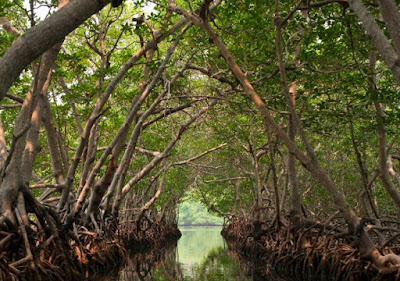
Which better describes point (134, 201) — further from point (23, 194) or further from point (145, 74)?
point (23, 194)

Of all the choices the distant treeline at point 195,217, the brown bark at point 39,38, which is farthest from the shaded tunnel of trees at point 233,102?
the distant treeline at point 195,217

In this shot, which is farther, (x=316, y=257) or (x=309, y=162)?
(x=316, y=257)

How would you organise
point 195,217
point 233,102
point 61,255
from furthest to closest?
point 195,217 → point 233,102 → point 61,255

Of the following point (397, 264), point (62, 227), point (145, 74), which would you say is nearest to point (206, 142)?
point (145, 74)

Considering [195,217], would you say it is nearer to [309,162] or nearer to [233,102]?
[233,102]

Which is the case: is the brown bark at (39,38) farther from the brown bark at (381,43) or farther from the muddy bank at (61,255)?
the muddy bank at (61,255)

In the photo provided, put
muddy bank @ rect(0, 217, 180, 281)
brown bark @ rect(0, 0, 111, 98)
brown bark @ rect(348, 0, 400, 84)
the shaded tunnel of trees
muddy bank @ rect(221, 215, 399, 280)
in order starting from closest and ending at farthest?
brown bark @ rect(0, 0, 111, 98) < brown bark @ rect(348, 0, 400, 84) < the shaded tunnel of trees < muddy bank @ rect(0, 217, 180, 281) < muddy bank @ rect(221, 215, 399, 280)

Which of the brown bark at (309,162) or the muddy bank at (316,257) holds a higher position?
the brown bark at (309,162)

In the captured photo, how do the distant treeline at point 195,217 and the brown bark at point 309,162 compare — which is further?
the distant treeline at point 195,217

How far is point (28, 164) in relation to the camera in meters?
7.24

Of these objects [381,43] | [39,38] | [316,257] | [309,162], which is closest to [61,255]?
[309,162]

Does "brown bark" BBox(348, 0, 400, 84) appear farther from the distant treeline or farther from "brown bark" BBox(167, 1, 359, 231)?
the distant treeline

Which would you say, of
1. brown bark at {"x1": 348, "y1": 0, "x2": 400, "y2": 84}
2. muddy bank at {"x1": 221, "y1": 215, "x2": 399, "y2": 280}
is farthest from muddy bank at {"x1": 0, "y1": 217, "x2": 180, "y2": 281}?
brown bark at {"x1": 348, "y1": 0, "x2": 400, "y2": 84}

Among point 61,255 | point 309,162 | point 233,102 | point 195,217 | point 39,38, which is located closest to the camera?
point 39,38
